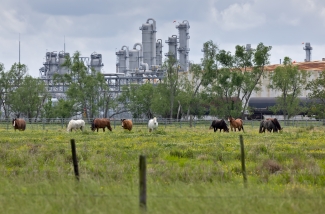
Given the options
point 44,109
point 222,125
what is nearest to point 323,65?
point 44,109

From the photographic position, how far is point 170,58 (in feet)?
266

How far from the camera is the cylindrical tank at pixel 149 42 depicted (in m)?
113

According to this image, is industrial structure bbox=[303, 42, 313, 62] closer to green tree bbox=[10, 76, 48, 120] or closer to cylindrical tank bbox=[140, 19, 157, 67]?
cylindrical tank bbox=[140, 19, 157, 67]

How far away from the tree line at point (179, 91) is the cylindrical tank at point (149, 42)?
24775 millimetres

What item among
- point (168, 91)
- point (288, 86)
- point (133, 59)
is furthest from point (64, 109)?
point (133, 59)

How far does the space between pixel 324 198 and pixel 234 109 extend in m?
66.4

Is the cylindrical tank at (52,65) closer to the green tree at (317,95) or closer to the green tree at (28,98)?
the green tree at (28,98)

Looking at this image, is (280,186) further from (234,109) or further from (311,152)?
(234,109)

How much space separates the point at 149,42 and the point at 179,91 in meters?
33.8

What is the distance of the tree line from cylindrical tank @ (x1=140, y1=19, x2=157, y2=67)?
2478cm

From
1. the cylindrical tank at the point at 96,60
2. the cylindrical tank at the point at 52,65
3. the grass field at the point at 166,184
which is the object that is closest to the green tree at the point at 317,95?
the grass field at the point at 166,184

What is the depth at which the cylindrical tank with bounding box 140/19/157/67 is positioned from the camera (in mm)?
113375

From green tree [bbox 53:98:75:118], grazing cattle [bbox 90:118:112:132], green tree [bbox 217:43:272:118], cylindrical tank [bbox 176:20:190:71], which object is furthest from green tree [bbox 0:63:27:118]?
grazing cattle [bbox 90:118:112:132]

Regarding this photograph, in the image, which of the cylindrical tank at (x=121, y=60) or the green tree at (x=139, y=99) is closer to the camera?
the green tree at (x=139, y=99)
